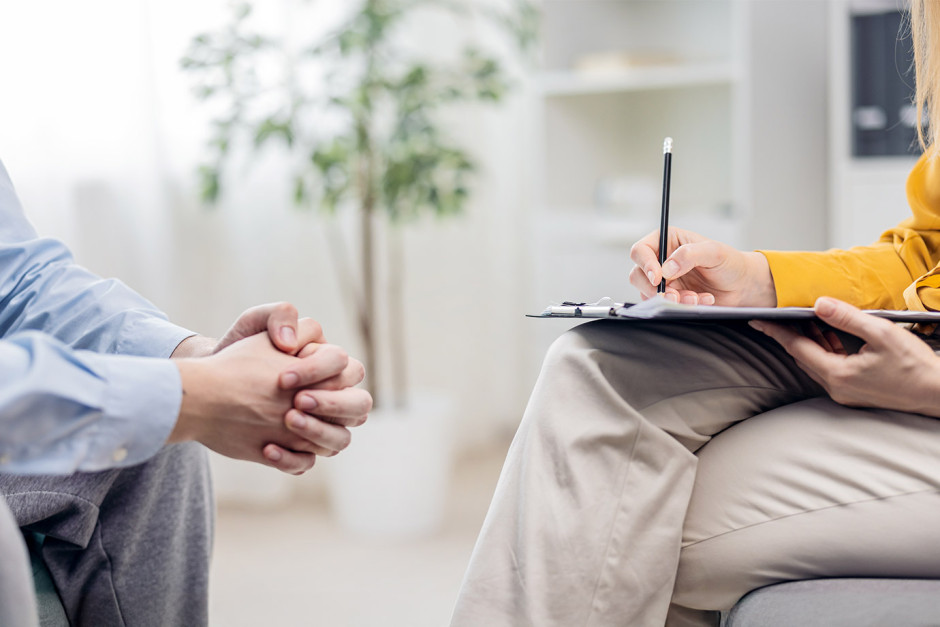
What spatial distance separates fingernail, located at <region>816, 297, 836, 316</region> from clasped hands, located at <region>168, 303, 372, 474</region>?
1.23ft

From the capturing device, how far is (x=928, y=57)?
0.95m

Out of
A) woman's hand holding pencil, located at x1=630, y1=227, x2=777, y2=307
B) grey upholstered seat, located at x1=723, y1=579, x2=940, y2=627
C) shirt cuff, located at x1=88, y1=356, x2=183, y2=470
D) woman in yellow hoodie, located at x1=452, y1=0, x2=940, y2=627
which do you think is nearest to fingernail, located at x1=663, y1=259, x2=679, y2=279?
woman's hand holding pencil, located at x1=630, y1=227, x2=777, y2=307

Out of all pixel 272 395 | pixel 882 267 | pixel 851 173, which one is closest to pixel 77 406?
pixel 272 395

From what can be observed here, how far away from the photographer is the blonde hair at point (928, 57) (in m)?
0.93

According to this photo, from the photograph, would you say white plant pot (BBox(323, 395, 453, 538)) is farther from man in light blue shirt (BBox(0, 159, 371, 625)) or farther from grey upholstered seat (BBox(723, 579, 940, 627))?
grey upholstered seat (BBox(723, 579, 940, 627))

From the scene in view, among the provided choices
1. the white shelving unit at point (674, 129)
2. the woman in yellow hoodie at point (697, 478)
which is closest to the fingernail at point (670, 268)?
the woman in yellow hoodie at point (697, 478)

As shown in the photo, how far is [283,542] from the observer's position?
6.19ft

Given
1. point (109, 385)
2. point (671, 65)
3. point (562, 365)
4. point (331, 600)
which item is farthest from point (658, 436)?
point (671, 65)

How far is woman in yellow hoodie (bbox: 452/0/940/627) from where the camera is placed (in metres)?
0.69

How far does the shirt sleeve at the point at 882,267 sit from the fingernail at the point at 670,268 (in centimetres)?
13

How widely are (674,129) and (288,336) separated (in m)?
1.70

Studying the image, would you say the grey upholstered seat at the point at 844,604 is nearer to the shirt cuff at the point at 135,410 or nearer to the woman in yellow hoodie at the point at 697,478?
the woman in yellow hoodie at the point at 697,478

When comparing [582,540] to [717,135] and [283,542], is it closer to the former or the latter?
[283,542]

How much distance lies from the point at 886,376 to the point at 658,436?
0.18 m
